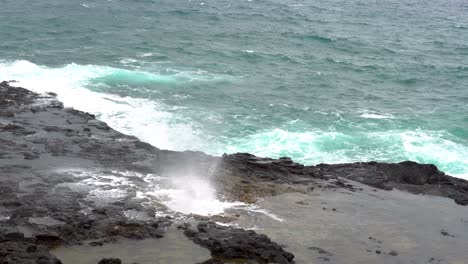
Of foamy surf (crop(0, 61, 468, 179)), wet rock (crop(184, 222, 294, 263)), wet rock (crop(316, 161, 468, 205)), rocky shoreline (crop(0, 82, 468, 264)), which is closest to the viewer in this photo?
wet rock (crop(184, 222, 294, 263))

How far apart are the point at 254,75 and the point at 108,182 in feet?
98.1

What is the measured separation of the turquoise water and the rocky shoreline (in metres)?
6.59

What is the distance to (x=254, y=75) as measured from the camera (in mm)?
51406

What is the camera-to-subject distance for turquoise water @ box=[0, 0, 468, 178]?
3744cm

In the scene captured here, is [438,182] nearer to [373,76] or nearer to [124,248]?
[124,248]

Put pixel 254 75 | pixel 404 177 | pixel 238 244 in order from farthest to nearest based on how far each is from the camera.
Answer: pixel 254 75
pixel 404 177
pixel 238 244

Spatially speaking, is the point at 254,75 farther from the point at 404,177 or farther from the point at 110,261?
the point at 110,261

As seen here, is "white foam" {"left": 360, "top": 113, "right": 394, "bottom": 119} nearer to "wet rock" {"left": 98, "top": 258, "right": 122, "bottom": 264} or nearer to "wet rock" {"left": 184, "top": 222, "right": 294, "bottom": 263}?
"wet rock" {"left": 184, "top": 222, "right": 294, "bottom": 263}

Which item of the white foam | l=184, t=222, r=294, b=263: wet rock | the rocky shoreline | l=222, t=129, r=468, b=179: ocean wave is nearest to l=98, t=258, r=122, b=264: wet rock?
the rocky shoreline

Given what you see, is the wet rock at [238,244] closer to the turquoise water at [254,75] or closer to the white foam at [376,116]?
the turquoise water at [254,75]

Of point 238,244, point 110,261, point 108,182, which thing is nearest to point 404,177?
point 238,244

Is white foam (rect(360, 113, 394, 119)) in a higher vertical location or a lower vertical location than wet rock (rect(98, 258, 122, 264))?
lower

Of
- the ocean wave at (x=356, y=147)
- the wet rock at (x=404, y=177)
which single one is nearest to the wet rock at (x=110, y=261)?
the wet rock at (x=404, y=177)

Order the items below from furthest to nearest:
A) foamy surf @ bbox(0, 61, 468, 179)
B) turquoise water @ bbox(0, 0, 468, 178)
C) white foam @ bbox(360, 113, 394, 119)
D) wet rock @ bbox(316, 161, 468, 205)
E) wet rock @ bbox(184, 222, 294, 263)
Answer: white foam @ bbox(360, 113, 394, 119)
turquoise water @ bbox(0, 0, 468, 178)
foamy surf @ bbox(0, 61, 468, 179)
wet rock @ bbox(316, 161, 468, 205)
wet rock @ bbox(184, 222, 294, 263)
